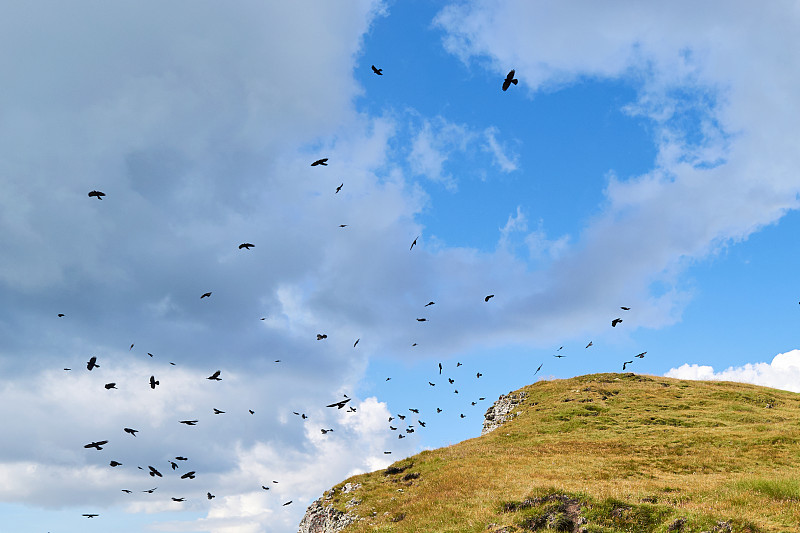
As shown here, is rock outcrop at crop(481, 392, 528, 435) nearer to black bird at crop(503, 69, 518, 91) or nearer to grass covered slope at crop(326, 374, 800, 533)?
grass covered slope at crop(326, 374, 800, 533)

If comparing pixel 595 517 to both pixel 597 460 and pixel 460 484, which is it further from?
pixel 597 460

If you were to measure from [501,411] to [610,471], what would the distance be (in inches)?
1163

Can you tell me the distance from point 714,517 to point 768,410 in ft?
158

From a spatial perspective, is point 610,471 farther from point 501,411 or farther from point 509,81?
point 509,81

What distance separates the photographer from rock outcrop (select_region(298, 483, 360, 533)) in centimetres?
3862

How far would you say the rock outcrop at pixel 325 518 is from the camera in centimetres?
3862

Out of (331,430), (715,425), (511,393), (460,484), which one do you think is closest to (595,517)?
(460,484)

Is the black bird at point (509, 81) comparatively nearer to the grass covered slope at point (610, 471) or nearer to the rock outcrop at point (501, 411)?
the grass covered slope at point (610, 471)

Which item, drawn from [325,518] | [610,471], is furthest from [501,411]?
[325,518]

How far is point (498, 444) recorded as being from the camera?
49.2 metres

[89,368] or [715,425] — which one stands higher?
[89,368]

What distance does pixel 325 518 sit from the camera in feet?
137

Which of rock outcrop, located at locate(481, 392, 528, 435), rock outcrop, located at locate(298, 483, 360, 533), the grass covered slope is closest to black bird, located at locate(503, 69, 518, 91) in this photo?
the grass covered slope

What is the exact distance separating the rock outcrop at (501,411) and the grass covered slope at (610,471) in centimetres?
138
